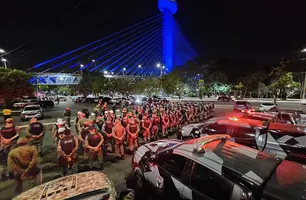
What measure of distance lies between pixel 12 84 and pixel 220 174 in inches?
1098

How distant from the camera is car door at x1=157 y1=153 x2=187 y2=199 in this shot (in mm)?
2919

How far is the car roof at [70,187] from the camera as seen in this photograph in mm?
2711

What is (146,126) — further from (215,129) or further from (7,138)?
(7,138)

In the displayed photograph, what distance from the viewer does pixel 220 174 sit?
248 centimetres

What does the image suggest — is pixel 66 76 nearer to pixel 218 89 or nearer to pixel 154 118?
pixel 218 89

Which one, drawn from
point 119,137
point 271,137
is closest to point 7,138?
point 119,137

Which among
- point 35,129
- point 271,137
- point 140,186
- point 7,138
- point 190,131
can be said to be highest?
point 35,129

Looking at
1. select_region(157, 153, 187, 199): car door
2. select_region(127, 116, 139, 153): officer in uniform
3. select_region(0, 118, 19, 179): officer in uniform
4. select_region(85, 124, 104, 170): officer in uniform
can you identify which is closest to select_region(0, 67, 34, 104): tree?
select_region(0, 118, 19, 179): officer in uniform

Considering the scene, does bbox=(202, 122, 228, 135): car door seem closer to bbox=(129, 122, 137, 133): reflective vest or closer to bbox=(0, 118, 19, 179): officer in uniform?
bbox=(129, 122, 137, 133): reflective vest

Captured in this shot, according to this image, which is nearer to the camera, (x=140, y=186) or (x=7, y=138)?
(x=140, y=186)

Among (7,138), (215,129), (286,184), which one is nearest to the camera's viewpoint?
(286,184)

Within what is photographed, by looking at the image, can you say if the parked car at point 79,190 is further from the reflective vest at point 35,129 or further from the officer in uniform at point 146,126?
the officer in uniform at point 146,126

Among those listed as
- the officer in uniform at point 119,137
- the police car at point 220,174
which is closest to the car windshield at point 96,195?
the police car at point 220,174

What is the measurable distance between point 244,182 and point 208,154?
642mm
